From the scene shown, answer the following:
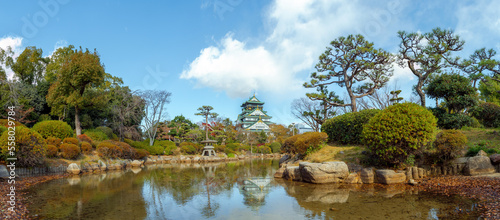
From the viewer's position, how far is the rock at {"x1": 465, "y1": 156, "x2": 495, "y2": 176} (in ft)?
24.4

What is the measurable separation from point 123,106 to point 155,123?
3.66m

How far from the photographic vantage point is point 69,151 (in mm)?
13969

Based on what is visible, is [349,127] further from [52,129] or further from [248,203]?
[52,129]

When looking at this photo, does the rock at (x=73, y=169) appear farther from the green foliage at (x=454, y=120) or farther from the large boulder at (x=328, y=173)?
the green foliage at (x=454, y=120)

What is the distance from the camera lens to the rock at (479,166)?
7.45 metres

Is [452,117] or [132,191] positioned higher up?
[452,117]

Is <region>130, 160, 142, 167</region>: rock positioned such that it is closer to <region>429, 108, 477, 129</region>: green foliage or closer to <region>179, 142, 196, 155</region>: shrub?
<region>179, 142, 196, 155</region>: shrub

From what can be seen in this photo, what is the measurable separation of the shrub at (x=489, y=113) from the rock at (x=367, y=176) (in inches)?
312

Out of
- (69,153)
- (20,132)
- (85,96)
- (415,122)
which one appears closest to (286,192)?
(415,122)

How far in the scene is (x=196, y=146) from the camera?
2862 centimetres

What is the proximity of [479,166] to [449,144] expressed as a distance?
35.7 inches

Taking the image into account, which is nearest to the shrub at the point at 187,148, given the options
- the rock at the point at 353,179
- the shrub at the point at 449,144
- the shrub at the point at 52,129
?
the shrub at the point at 52,129

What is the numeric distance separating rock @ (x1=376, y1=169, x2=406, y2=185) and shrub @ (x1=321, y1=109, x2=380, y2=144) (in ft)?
9.55

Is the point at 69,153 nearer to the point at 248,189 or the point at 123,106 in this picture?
the point at 248,189
